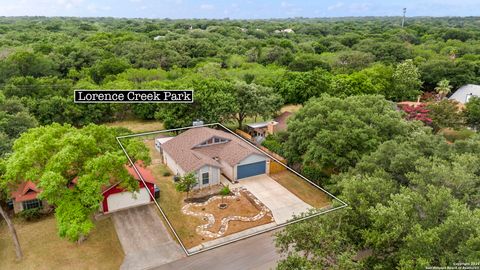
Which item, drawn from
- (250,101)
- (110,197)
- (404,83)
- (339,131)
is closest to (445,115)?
(404,83)

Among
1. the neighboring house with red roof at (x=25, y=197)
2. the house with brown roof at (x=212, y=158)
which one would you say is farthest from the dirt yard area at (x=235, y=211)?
the neighboring house with red roof at (x=25, y=197)

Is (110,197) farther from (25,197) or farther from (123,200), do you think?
(25,197)

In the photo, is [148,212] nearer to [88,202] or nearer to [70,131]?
[88,202]

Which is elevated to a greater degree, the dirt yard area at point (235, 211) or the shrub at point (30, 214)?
the dirt yard area at point (235, 211)

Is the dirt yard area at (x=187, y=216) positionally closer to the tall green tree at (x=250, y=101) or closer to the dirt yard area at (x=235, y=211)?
the dirt yard area at (x=235, y=211)

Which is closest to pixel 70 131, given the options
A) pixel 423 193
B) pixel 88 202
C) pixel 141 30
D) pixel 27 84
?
pixel 88 202
